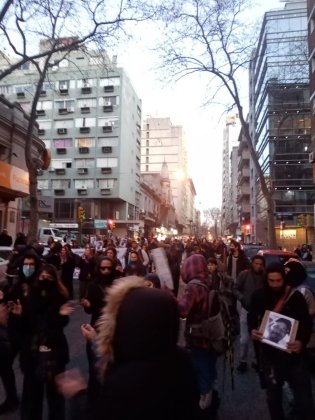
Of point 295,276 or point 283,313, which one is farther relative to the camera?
point 295,276

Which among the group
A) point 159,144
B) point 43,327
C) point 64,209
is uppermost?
point 159,144

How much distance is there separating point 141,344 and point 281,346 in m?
2.39

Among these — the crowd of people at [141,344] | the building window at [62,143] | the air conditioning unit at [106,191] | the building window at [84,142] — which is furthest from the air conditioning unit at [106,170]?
the crowd of people at [141,344]

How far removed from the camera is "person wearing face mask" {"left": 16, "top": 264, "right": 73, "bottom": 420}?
3.73 m

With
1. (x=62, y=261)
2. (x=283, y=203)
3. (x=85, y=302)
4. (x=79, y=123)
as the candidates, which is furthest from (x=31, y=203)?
(x=79, y=123)

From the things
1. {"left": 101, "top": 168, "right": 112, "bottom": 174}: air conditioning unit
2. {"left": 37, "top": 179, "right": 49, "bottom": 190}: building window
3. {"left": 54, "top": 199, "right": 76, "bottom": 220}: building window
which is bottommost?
{"left": 54, "top": 199, "right": 76, "bottom": 220}: building window

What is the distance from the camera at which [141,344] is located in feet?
5.53

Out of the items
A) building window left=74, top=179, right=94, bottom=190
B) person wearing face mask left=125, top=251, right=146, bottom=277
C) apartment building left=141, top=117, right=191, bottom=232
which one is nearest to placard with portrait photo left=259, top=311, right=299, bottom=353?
person wearing face mask left=125, top=251, right=146, bottom=277

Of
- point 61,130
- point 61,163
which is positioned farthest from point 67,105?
point 61,163

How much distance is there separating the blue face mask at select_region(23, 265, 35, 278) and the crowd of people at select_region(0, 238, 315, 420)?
0.04 ft

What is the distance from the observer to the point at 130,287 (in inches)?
74.9

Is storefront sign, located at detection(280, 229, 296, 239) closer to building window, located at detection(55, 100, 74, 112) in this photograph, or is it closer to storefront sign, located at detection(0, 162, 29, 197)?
storefront sign, located at detection(0, 162, 29, 197)

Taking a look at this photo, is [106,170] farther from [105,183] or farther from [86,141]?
[86,141]

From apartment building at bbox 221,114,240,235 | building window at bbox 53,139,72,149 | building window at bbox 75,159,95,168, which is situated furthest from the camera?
apartment building at bbox 221,114,240,235
